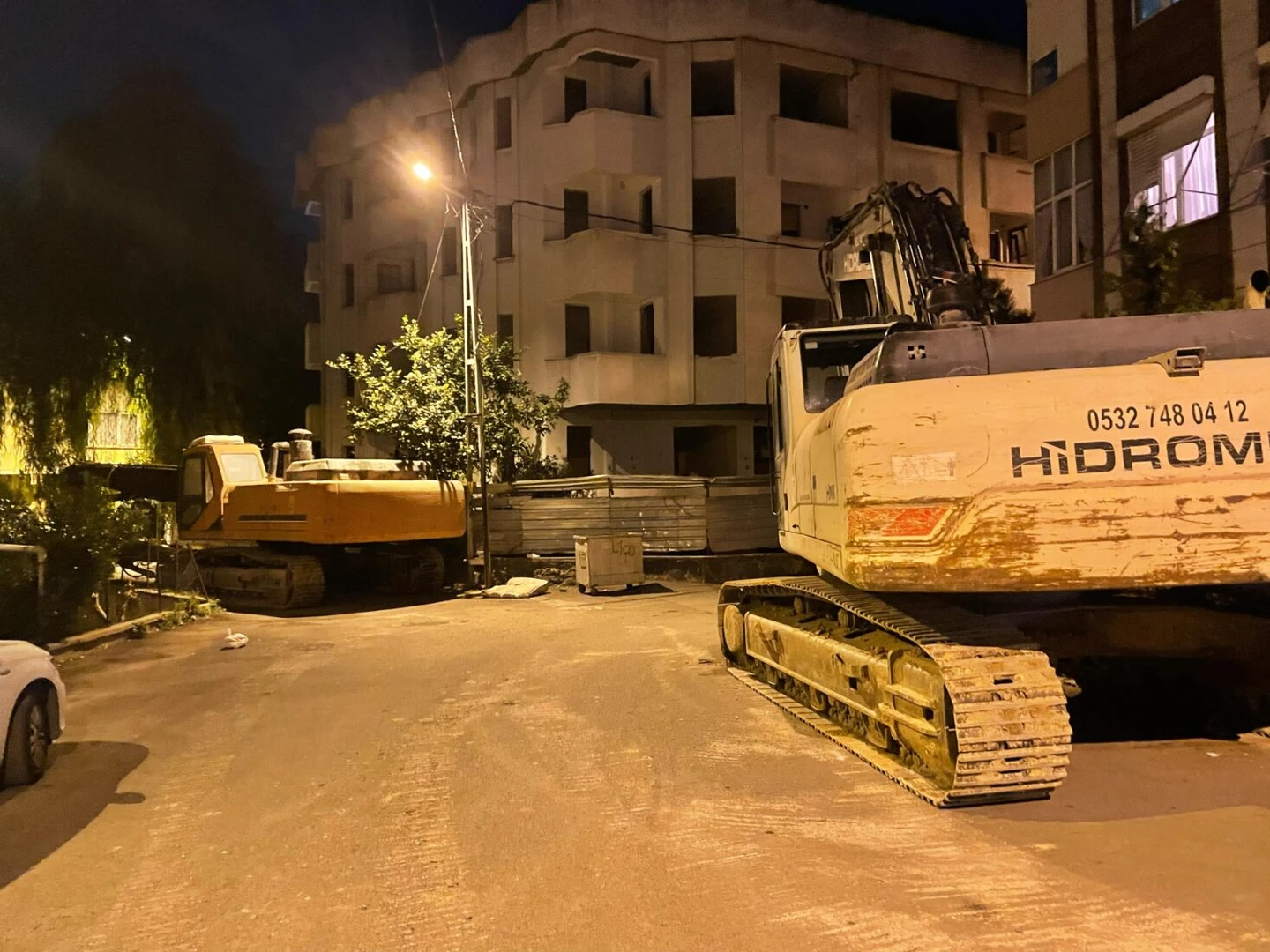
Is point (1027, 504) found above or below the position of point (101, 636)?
above

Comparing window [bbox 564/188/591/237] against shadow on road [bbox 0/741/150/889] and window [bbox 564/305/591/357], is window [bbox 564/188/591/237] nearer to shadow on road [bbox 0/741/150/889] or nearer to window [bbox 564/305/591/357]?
window [bbox 564/305/591/357]

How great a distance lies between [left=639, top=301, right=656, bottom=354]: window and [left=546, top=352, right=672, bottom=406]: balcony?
3.78ft

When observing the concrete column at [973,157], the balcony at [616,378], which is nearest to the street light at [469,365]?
the balcony at [616,378]

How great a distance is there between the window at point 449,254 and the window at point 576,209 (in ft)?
13.1

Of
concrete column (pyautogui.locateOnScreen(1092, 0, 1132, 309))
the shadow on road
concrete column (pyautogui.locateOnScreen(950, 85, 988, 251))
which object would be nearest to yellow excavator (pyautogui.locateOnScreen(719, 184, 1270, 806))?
the shadow on road

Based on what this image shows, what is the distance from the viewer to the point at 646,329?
77.5 ft

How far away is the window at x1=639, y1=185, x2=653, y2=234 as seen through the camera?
2322cm

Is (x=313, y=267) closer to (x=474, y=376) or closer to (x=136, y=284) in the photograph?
(x=136, y=284)

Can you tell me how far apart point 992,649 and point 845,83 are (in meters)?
23.5

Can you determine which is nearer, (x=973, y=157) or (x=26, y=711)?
(x=26, y=711)

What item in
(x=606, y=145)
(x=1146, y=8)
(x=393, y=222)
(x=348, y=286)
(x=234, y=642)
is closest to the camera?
(x=234, y=642)

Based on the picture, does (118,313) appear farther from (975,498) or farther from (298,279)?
(975,498)

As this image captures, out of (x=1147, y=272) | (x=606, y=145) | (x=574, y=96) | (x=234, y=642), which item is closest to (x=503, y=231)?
(x=606, y=145)

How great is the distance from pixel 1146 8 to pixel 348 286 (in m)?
23.6
